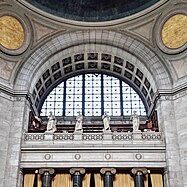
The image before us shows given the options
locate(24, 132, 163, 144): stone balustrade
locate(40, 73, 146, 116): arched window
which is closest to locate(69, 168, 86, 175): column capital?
locate(24, 132, 163, 144): stone balustrade

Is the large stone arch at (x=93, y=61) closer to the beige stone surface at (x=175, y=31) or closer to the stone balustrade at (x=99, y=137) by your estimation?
the beige stone surface at (x=175, y=31)

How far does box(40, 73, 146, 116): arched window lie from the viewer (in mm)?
27438

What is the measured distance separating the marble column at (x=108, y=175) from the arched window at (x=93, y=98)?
6.67 m

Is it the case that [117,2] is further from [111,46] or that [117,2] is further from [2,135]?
[2,135]

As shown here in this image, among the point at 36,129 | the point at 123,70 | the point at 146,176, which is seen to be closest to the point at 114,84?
the point at 123,70

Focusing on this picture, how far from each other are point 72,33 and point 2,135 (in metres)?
9.20

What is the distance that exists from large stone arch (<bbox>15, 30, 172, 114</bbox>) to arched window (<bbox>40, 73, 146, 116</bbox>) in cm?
71

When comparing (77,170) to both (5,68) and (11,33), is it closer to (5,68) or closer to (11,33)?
(5,68)

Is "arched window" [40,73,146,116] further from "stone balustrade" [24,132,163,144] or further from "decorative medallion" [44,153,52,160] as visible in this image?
"decorative medallion" [44,153,52,160]

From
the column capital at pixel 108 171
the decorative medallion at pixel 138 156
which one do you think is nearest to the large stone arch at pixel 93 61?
the decorative medallion at pixel 138 156

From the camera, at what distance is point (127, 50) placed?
84.6ft

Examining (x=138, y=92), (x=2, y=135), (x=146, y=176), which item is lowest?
(x=146, y=176)

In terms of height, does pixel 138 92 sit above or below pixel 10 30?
below

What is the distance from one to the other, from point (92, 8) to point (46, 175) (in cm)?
1307
